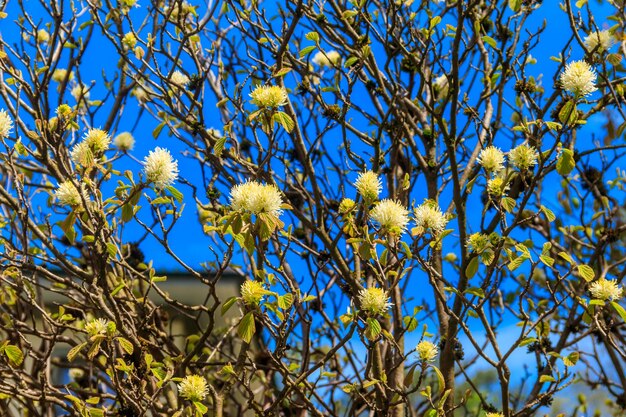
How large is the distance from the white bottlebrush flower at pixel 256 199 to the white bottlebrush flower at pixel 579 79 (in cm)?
99

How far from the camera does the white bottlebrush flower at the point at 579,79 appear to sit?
2213mm

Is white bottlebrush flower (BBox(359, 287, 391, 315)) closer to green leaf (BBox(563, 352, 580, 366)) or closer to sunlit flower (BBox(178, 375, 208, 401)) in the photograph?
sunlit flower (BBox(178, 375, 208, 401))

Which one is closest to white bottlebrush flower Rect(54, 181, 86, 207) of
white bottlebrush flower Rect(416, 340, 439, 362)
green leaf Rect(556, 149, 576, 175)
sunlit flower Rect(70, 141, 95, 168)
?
sunlit flower Rect(70, 141, 95, 168)

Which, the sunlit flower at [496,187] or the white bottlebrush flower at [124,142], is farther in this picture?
the white bottlebrush flower at [124,142]

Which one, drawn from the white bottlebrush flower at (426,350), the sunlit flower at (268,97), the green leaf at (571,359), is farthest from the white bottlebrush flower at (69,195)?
the green leaf at (571,359)

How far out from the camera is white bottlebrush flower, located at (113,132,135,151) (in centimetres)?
337

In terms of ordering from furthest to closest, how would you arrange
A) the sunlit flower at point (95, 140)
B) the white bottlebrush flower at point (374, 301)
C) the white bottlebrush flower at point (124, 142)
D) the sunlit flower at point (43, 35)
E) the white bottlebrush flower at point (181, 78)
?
1. the sunlit flower at point (43, 35)
2. the white bottlebrush flower at point (124, 142)
3. the white bottlebrush flower at point (181, 78)
4. the sunlit flower at point (95, 140)
5. the white bottlebrush flower at point (374, 301)

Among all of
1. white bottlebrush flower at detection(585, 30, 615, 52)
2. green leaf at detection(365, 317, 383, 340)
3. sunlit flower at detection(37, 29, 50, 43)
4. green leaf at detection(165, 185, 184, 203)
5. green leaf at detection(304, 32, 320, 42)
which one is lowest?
green leaf at detection(365, 317, 383, 340)

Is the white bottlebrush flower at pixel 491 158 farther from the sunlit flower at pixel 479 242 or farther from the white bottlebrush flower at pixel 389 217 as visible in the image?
the white bottlebrush flower at pixel 389 217

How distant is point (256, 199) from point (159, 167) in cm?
38

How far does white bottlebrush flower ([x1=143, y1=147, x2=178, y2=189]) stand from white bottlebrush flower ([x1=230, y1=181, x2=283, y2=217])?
273 millimetres

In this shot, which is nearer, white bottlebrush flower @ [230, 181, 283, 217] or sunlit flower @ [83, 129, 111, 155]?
white bottlebrush flower @ [230, 181, 283, 217]

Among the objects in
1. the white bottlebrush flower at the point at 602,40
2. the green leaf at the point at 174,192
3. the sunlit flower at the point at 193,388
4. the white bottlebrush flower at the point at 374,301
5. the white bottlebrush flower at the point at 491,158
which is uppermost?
the white bottlebrush flower at the point at 602,40

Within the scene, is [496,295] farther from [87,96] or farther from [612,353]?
[87,96]
